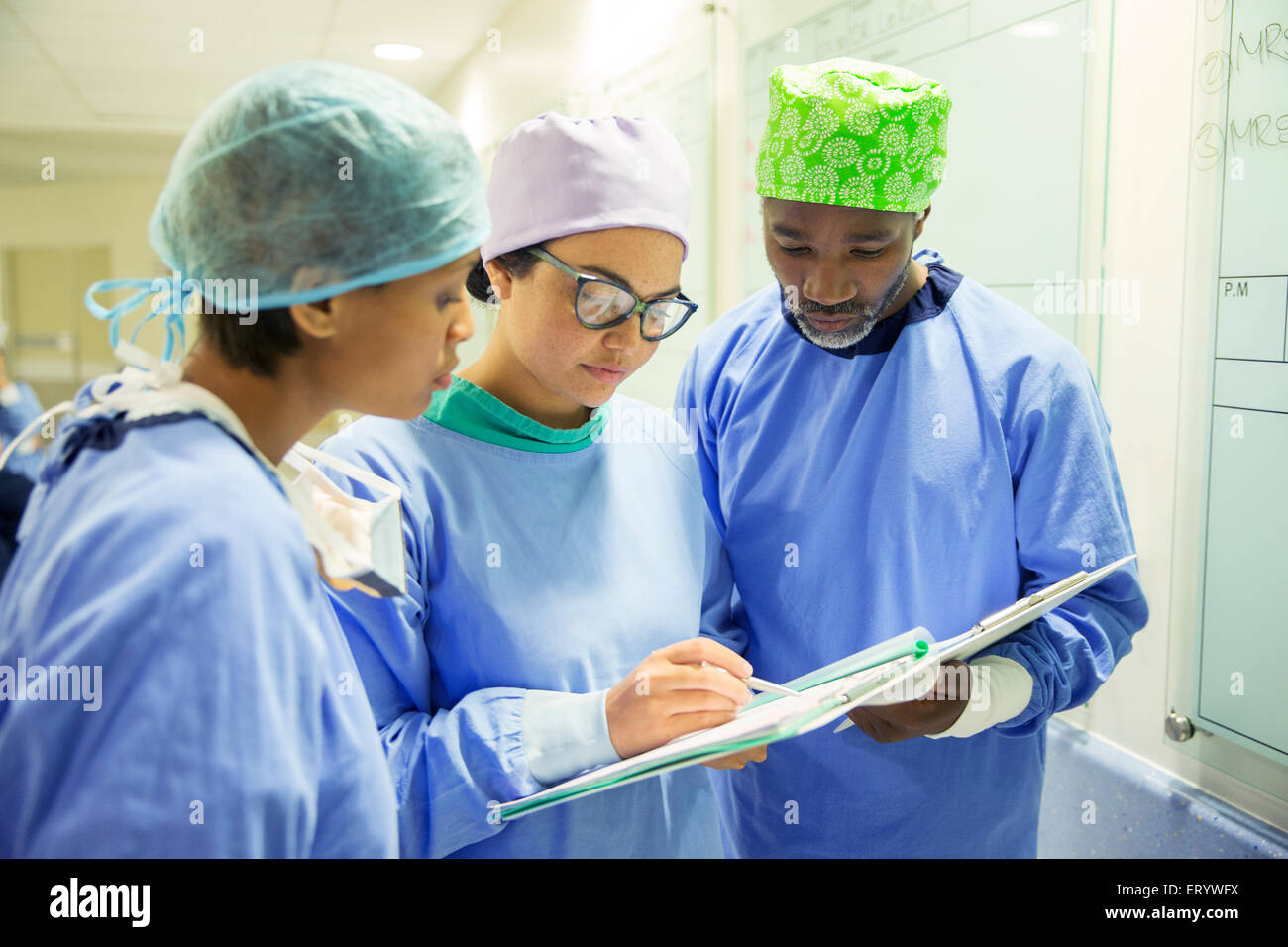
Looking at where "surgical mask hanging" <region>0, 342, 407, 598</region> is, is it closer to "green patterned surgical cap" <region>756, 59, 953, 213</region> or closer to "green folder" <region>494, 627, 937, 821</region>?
"green folder" <region>494, 627, 937, 821</region>

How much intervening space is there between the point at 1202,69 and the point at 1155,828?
3.70 ft

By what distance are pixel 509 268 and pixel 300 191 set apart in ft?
1.41

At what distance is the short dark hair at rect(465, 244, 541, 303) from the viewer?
1031 mm

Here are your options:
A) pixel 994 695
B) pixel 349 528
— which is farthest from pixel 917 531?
pixel 349 528

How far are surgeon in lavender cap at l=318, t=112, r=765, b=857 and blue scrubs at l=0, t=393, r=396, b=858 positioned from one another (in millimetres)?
313

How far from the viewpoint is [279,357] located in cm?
65

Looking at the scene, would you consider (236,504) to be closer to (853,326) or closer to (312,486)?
(312,486)

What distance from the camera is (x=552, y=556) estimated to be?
1.00 m

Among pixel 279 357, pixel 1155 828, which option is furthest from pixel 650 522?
pixel 1155 828

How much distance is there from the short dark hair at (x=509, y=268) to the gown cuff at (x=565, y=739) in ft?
1.46

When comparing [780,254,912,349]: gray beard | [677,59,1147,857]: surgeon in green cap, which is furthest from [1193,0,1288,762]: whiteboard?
[780,254,912,349]: gray beard

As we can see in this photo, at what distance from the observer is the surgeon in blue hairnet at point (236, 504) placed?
1.69 feet
